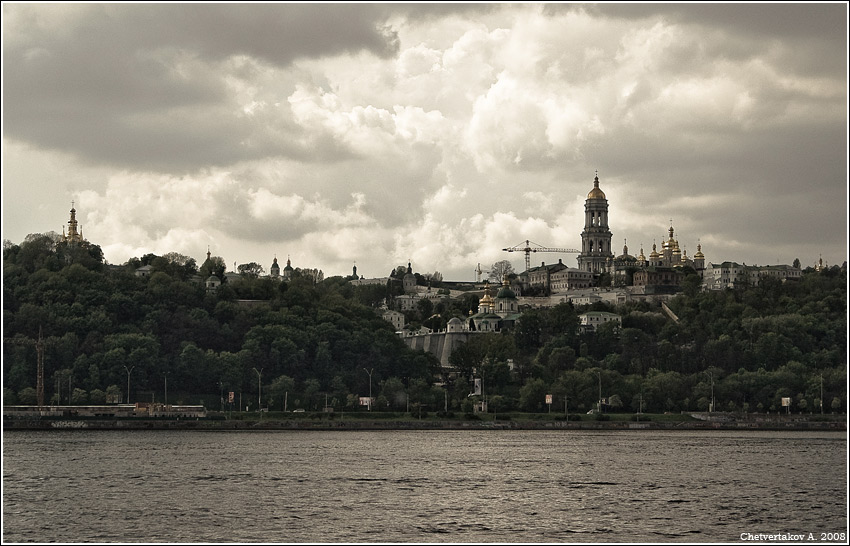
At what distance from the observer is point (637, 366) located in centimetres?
17488

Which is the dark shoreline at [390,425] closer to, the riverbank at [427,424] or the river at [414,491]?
the riverbank at [427,424]

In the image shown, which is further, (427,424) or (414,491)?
(427,424)

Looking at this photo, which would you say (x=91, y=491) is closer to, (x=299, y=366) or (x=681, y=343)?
(x=299, y=366)

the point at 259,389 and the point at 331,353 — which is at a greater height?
the point at 331,353

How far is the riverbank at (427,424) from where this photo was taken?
5187 inches

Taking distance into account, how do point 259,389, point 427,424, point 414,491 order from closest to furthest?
point 414,491, point 427,424, point 259,389

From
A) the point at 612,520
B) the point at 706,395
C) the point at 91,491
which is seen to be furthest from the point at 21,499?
the point at 706,395

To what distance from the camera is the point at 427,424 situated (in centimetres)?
13888

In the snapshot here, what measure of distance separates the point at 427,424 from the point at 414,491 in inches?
2843

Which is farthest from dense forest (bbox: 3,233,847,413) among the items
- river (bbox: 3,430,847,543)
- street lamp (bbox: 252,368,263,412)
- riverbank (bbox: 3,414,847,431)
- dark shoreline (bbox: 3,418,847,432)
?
river (bbox: 3,430,847,543)

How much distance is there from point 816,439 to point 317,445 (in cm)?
4636

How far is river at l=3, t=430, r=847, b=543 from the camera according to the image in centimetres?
5191

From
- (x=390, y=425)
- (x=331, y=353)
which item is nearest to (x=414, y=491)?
(x=390, y=425)

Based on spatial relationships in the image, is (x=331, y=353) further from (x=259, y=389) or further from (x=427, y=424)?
(x=427, y=424)
